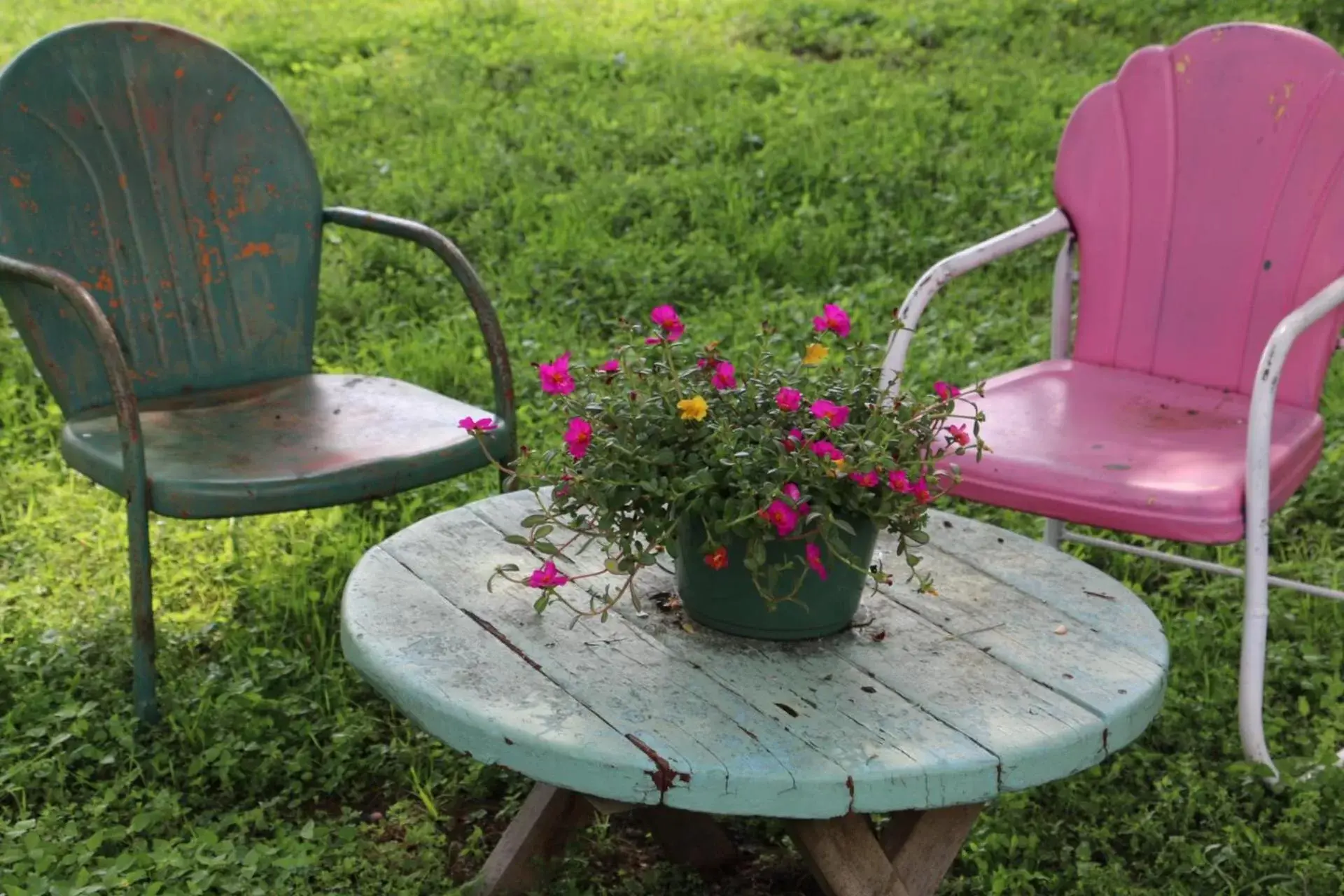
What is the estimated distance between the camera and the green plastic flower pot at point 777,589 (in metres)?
1.77

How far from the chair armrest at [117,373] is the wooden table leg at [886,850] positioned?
1.18m

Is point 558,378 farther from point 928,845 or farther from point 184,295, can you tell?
point 184,295

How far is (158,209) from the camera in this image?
288 centimetres

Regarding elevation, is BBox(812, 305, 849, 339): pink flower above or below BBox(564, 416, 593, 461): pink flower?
above

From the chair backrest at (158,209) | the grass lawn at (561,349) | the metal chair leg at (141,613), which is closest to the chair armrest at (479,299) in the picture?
the chair backrest at (158,209)

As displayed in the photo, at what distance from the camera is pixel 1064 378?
290 cm

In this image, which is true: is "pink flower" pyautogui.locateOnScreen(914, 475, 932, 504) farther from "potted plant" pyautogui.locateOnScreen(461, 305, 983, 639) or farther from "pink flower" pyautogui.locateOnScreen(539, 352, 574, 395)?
"pink flower" pyautogui.locateOnScreen(539, 352, 574, 395)

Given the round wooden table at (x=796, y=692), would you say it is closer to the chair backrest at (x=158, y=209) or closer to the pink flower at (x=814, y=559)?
the pink flower at (x=814, y=559)

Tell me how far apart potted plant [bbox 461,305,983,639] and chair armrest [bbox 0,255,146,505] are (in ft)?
2.34

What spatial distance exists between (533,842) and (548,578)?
1.63 ft

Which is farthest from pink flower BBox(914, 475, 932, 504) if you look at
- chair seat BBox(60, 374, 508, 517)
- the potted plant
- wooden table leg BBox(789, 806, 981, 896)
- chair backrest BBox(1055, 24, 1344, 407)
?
chair backrest BBox(1055, 24, 1344, 407)

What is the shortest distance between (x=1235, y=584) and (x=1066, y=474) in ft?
3.26

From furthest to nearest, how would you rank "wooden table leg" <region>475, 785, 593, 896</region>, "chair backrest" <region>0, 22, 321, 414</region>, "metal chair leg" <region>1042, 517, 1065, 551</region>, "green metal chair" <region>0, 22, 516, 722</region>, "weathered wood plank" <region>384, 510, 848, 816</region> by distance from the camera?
"metal chair leg" <region>1042, 517, 1065, 551</region>
"chair backrest" <region>0, 22, 321, 414</region>
"green metal chair" <region>0, 22, 516, 722</region>
"wooden table leg" <region>475, 785, 593, 896</region>
"weathered wood plank" <region>384, 510, 848, 816</region>

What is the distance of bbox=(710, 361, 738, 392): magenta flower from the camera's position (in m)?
1.82
